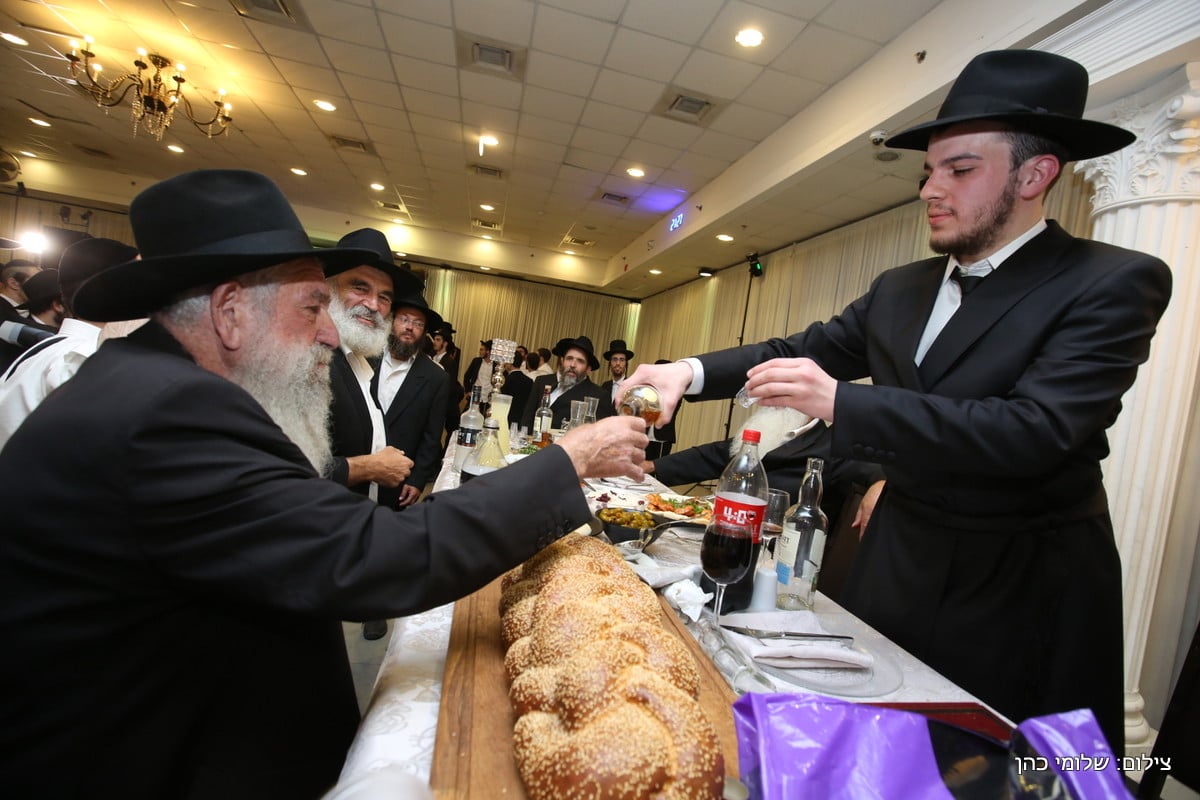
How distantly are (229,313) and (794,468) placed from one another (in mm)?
3118

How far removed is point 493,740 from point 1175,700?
199 centimetres

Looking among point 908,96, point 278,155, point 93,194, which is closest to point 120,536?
point 908,96

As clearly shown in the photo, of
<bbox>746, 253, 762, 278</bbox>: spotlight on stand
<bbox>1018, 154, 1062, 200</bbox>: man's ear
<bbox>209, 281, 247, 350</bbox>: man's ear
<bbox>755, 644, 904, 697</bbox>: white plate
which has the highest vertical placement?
<bbox>746, 253, 762, 278</bbox>: spotlight on stand

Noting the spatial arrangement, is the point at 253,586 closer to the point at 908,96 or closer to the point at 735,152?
the point at 908,96

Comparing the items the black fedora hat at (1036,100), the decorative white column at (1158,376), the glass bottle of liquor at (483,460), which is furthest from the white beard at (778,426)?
the black fedora hat at (1036,100)

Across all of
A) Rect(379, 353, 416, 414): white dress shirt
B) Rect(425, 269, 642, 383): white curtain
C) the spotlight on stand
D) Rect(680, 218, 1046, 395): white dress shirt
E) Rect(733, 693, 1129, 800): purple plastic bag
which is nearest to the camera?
Rect(733, 693, 1129, 800): purple plastic bag

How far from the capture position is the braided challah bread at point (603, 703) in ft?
2.07

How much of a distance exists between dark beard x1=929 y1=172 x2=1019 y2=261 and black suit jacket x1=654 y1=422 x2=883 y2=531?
1568 mm

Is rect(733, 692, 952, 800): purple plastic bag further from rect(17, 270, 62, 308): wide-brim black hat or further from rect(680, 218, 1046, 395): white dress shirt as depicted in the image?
rect(17, 270, 62, 308): wide-brim black hat

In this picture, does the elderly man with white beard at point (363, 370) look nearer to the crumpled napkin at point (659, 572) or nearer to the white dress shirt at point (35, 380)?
the white dress shirt at point (35, 380)

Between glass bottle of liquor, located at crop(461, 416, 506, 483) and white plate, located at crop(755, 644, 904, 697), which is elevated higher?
glass bottle of liquor, located at crop(461, 416, 506, 483)

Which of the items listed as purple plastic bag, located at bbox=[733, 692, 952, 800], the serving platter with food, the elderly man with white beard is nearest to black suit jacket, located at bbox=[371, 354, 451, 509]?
the elderly man with white beard

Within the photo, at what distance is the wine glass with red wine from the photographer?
1166 millimetres

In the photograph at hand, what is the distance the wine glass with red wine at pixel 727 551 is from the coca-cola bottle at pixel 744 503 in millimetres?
13
